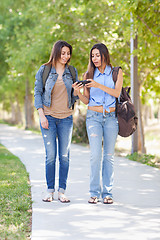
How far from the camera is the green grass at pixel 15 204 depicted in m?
3.88

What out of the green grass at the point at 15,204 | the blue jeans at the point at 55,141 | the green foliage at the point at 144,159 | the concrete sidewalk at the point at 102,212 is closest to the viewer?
the concrete sidewalk at the point at 102,212

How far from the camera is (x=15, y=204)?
4.88 meters

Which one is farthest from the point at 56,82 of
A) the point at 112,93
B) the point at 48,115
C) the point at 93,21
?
the point at 93,21

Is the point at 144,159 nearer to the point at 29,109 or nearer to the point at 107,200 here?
the point at 107,200

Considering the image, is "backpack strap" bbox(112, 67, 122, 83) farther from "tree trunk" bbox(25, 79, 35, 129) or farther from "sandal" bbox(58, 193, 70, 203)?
"tree trunk" bbox(25, 79, 35, 129)

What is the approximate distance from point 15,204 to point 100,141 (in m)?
1.39

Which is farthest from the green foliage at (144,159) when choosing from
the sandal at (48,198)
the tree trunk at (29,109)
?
the tree trunk at (29,109)

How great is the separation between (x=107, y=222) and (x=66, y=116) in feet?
5.04

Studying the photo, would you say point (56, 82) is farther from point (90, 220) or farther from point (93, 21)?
point (93, 21)

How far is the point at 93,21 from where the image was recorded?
40.7 ft

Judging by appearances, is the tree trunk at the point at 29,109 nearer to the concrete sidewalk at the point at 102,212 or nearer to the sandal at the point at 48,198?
the concrete sidewalk at the point at 102,212

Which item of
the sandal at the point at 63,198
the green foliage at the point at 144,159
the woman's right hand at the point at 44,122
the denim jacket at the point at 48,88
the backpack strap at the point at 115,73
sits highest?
the backpack strap at the point at 115,73

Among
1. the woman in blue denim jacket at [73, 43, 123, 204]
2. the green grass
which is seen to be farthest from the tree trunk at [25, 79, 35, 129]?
the woman in blue denim jacket at [73, 43, 123, 204]

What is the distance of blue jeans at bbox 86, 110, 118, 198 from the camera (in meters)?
4.87
